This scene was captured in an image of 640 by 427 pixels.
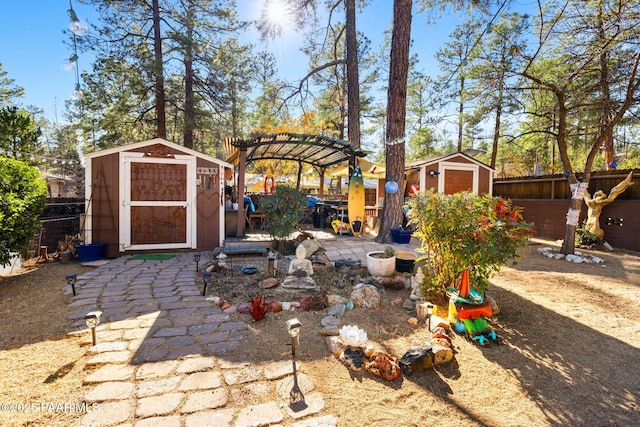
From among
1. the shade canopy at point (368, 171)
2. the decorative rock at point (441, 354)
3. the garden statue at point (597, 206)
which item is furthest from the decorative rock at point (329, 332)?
the garden statue at point (597, 206)

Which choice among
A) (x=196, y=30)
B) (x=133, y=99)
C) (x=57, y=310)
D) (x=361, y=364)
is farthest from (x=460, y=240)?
(x=133, y=99)

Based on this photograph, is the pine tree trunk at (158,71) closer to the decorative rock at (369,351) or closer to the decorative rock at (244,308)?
the decorative rock at (244,308)

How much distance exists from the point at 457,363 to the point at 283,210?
155 inches

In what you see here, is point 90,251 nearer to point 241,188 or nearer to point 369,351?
point 241,188

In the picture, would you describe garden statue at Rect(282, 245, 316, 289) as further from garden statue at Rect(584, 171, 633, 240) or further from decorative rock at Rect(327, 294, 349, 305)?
garden statue at Rect(584, 171, 633, 240)

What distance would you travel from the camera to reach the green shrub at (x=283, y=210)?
5527mm

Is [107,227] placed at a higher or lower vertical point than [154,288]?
higher

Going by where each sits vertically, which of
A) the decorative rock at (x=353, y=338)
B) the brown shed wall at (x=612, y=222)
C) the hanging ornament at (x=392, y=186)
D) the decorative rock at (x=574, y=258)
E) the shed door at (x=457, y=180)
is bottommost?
the decorative rock at (x=353, y=338)

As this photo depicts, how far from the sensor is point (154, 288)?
3.86 meters

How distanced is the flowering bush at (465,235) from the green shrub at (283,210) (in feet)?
8.83

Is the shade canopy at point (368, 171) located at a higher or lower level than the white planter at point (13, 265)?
higher

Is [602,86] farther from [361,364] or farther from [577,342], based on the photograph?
[361,364]

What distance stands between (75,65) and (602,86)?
30.4ft

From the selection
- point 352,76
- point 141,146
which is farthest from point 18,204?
point 352,76
